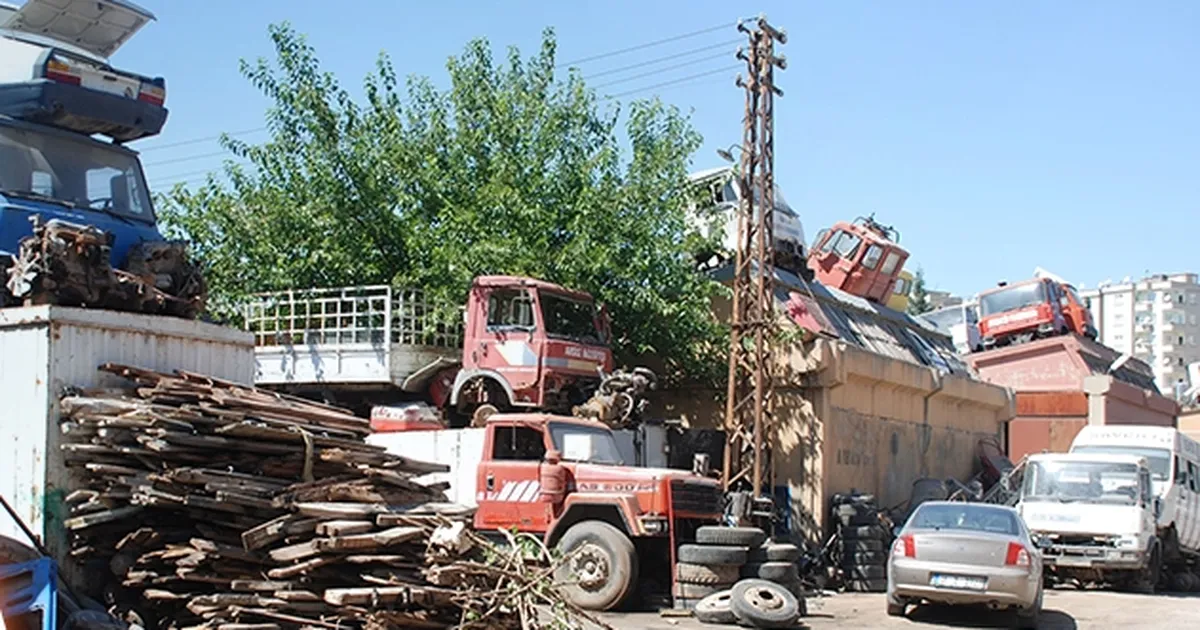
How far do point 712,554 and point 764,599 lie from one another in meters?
0.88

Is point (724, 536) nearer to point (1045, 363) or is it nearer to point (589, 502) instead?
point (589, 502)

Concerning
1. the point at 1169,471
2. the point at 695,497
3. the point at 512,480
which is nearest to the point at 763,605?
the point at 695,497

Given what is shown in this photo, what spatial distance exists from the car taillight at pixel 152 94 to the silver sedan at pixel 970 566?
32.7ft

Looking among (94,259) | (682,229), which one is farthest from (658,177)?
(94,259)

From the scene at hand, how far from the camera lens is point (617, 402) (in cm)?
1961

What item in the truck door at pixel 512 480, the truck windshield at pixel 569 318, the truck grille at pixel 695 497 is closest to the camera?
the truck grille at pixel 695 497

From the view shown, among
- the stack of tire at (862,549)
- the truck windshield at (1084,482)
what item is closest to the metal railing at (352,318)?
the stack of tire at (862,549)

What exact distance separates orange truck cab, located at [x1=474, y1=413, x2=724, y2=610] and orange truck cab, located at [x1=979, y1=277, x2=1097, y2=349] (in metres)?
25.9

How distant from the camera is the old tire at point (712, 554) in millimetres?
15008

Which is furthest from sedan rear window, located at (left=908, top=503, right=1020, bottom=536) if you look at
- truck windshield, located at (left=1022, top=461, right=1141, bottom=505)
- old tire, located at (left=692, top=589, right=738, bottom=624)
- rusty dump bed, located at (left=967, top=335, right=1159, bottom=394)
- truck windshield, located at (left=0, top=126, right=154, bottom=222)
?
rusty dump bed, located at (left=967, top=335, right=1159, bottom=394)

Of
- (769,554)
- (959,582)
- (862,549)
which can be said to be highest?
(769,554)

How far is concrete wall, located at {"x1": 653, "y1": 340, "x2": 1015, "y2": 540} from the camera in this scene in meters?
22.7

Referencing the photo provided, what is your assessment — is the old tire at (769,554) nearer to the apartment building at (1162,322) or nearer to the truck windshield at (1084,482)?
the truck windshield at (1084,482)

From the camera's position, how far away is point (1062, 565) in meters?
21.0
